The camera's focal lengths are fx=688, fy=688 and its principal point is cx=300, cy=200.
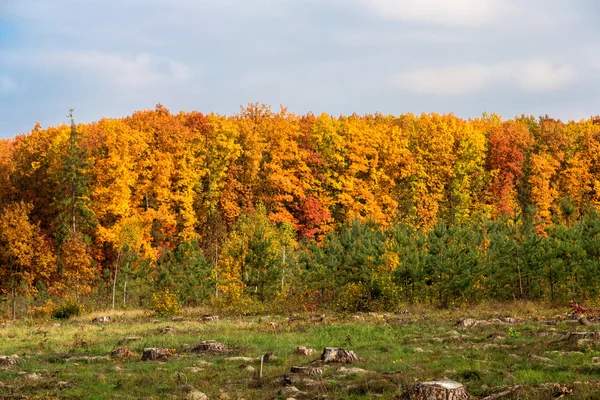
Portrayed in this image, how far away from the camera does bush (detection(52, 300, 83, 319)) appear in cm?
3722

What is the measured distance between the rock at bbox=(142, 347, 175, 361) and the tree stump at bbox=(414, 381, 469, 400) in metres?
9.25

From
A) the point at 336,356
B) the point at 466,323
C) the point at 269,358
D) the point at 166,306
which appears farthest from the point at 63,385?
the point at 166,306

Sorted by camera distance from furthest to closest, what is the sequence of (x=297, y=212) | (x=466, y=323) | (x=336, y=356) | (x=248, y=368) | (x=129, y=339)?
(x=297, y=212) → (x=466, y=323) → (x=129, y=339) → (x=336, y=356) → (x=248, y=368)

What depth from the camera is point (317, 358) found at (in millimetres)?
17047

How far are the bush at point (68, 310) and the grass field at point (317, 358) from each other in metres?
8.73

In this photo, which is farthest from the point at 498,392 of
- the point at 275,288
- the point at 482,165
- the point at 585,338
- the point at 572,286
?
the point at 482,165

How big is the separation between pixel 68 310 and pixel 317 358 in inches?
950

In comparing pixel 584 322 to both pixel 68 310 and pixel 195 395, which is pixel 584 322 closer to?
pixel 195 395

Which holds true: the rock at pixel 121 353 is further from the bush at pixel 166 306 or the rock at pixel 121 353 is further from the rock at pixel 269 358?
the bush at pixel 166 306

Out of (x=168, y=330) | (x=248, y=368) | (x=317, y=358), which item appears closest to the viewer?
(x=248, y=368)

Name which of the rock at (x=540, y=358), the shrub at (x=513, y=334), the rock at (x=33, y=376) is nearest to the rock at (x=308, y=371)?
the rock at (x=540, y=358)

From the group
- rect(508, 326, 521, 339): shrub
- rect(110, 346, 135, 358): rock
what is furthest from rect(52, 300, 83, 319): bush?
rect(508, 326, 521, 339): shrub

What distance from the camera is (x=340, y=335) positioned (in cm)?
2302

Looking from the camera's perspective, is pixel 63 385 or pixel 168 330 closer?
pixel 63 385
